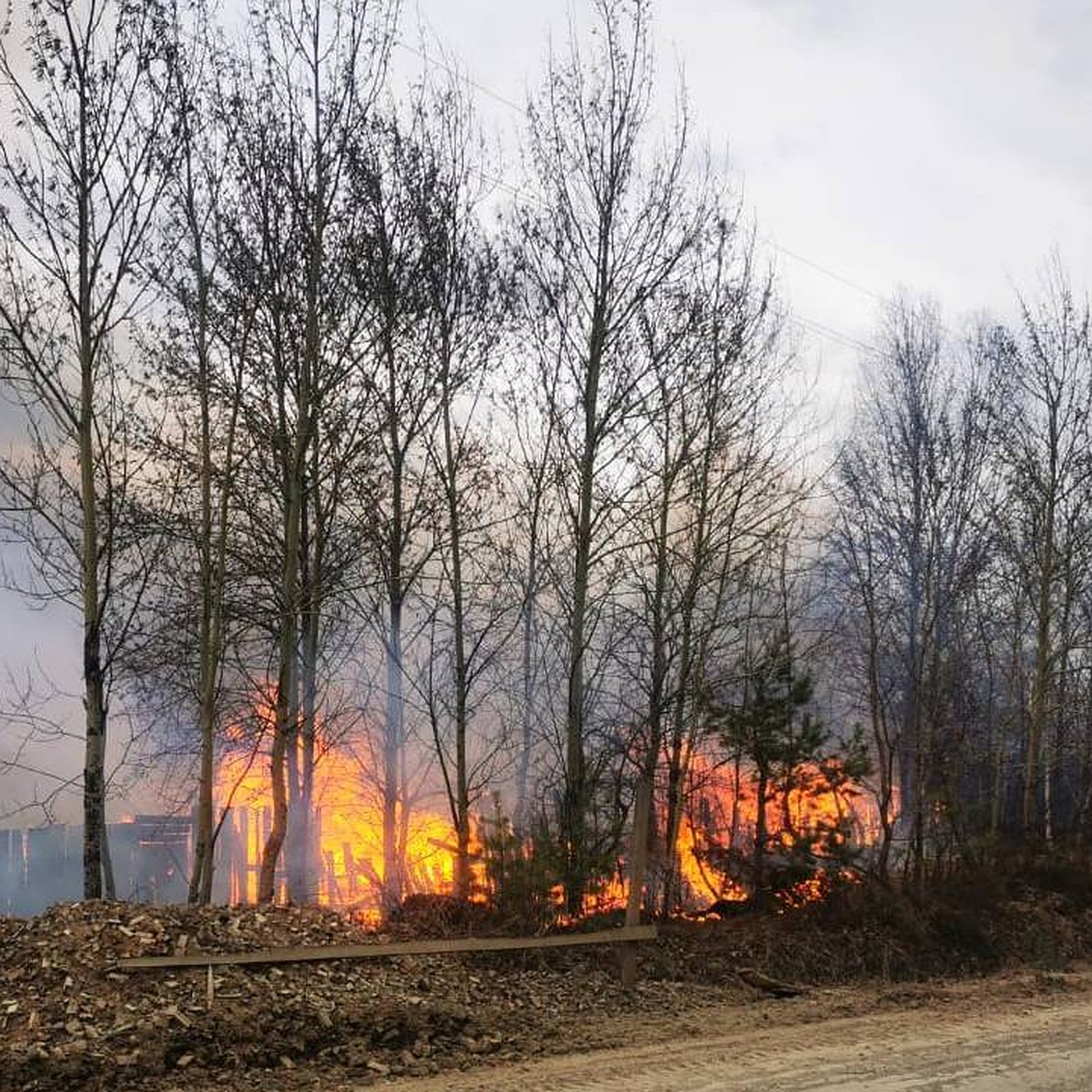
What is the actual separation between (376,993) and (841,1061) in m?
4.10

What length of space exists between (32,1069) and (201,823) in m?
5.89

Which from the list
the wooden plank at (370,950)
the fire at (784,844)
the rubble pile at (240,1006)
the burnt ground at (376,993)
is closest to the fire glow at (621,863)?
the fire at (784,844)

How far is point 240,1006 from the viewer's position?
9820 millimetres

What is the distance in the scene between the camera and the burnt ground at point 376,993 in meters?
9.02

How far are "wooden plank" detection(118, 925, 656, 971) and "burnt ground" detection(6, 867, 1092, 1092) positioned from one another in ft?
0.33

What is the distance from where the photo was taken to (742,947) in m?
14.8

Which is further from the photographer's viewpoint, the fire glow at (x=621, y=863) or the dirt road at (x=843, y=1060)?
the fire glow at (x=621, y=863)

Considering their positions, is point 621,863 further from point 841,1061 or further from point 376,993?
point 841,1061

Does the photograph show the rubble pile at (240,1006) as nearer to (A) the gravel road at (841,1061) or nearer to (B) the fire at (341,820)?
(A) the gravel road at (841,1061)

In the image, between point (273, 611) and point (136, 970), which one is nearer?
point (136, 970)

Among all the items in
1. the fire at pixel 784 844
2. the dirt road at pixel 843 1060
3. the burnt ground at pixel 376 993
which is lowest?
the dirt road at pixel 843 1060

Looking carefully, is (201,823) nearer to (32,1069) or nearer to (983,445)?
(32,1069)

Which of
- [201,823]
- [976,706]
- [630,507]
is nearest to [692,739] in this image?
[630,507]

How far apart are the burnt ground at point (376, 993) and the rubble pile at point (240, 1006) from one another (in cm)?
2
